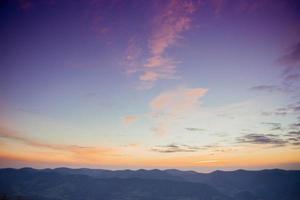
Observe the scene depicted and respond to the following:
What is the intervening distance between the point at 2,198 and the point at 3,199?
1.59 meters

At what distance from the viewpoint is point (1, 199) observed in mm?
143500

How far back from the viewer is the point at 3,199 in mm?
143750

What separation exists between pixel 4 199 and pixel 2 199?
8.30ft

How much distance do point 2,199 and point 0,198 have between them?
3327 mm

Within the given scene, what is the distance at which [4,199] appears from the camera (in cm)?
14562

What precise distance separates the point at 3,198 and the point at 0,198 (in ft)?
6.26

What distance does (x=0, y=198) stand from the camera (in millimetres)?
145625

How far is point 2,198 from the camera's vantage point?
145 m

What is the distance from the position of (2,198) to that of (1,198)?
0.71m

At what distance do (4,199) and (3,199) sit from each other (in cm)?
204

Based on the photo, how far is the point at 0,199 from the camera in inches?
5640

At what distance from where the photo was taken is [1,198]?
476 ft

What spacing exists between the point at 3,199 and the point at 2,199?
0.59 metres

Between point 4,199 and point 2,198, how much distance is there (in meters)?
1.27
